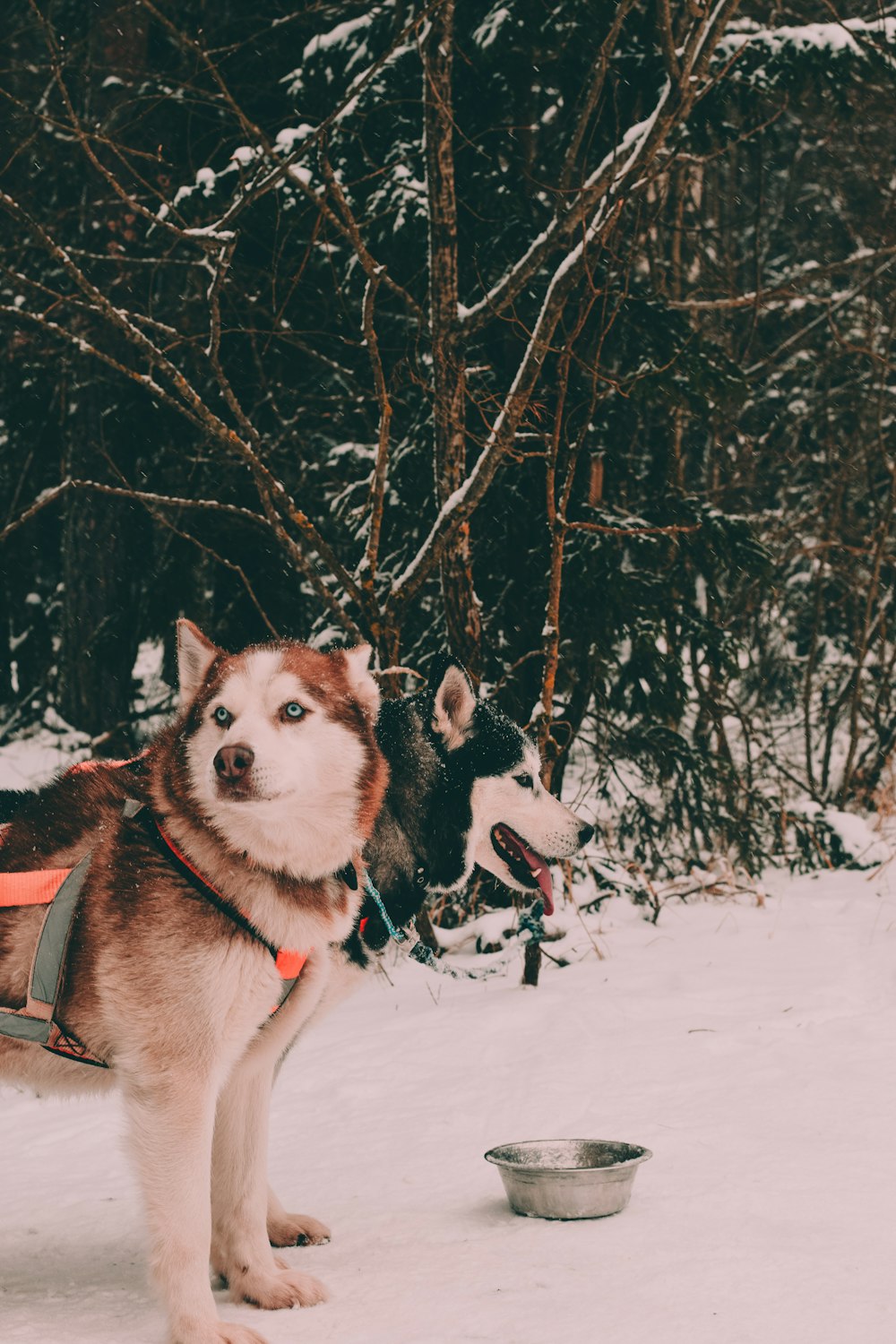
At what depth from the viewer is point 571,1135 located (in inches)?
154

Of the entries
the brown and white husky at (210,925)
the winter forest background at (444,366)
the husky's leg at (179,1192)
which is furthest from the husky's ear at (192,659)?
the winter forest background at (444,366)

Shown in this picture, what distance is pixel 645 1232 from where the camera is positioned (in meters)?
3.04

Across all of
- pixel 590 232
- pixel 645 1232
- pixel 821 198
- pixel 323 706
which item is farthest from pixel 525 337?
pixel 821 198

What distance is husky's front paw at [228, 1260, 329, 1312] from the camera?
280cm

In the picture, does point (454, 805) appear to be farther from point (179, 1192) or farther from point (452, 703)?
point (179, 1192)

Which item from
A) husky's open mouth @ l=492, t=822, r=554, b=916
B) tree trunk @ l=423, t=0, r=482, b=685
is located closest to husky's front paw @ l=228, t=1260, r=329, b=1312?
husky's open mouth @ l=492, t=822, r=554, b=916

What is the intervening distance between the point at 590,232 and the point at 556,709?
2561 mm

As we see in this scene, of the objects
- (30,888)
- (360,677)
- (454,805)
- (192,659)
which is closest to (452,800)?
(454,805)

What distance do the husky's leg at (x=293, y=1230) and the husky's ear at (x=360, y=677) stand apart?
1.31m

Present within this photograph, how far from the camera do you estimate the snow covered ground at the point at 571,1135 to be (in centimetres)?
264

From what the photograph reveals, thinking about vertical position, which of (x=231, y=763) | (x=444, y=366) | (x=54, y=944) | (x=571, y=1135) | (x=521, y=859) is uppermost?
(x=444, y=366)

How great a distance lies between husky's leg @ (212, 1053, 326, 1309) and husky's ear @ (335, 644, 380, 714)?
0.87 meters

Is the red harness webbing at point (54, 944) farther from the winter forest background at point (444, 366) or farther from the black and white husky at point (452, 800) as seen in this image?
the winter forest background at point (444, 366)

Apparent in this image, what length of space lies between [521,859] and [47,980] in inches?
73.4
